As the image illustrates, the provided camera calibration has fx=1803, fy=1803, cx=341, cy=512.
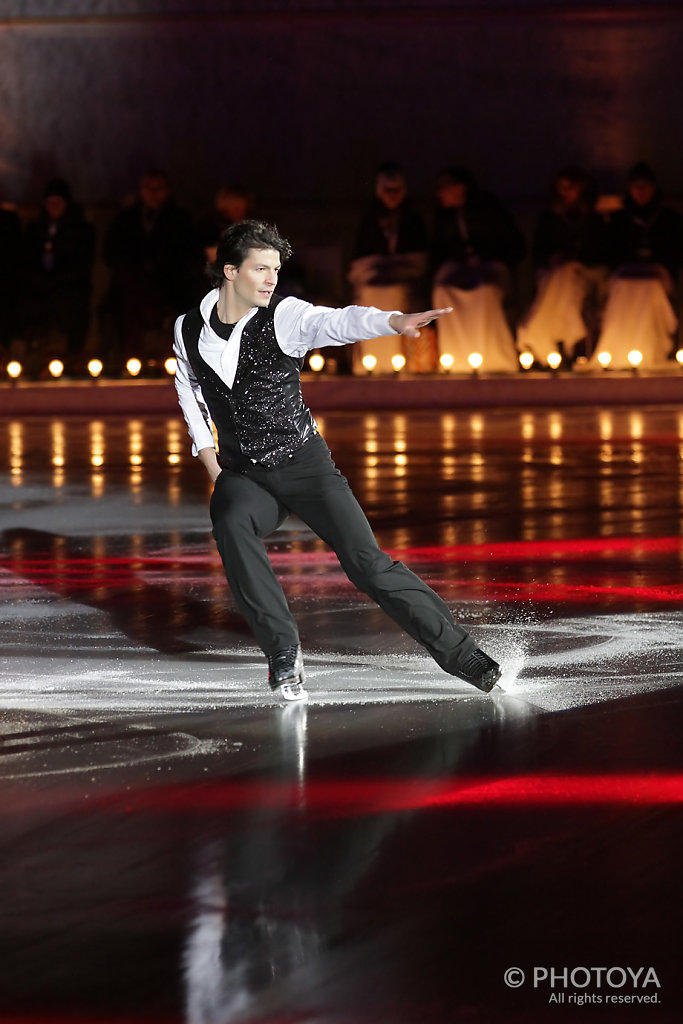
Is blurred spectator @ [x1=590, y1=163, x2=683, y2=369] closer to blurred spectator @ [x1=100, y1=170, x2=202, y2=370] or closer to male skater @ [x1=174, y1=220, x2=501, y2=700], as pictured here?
blurred spectator @ [x1=100, y1=170, x2=202, y2=370]

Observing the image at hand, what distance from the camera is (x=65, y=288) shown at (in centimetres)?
1769

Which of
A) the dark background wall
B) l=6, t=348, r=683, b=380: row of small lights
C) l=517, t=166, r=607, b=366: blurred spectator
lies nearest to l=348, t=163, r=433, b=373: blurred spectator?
l=6, t=348, r=683, b=380: row of small lights

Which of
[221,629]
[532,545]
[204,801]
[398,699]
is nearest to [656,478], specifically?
[532,545]

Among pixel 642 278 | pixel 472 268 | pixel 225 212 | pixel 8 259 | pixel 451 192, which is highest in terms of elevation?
pixel 451 192

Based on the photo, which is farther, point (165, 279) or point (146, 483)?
point (165, 279)

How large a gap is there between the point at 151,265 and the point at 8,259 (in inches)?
55.5

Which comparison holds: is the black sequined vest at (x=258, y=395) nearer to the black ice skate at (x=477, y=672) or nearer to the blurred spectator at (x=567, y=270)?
the black ice skate at (x=477, y=672)

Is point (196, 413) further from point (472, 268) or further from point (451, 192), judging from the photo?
point (472, 268)

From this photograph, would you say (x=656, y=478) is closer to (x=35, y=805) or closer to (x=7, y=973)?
(x=35, y=805)

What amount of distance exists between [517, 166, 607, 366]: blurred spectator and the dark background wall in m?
2.91

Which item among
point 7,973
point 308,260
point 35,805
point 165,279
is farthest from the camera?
point 308,260

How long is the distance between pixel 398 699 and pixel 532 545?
3234 millimetres

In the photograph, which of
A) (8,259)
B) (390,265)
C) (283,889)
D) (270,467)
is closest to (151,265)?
(8,259)

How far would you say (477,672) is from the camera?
5477 mm
